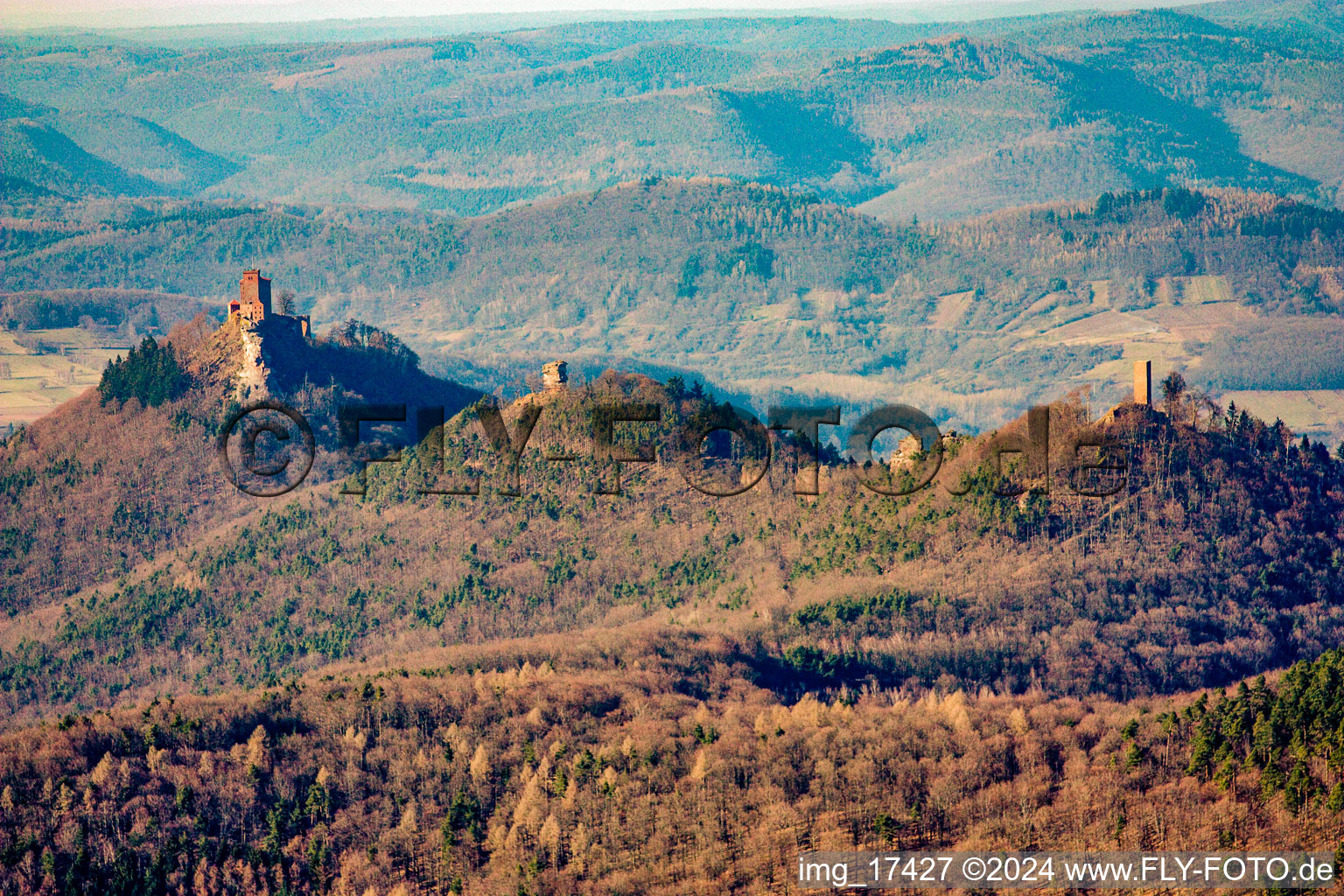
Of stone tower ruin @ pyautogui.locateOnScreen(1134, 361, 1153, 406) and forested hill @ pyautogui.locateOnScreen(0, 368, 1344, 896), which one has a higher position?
stone tower ruin @ pyautogui.locateOnScreen(1134, 361, 1153, 406)

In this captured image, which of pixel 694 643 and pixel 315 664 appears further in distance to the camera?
pixel 315 664

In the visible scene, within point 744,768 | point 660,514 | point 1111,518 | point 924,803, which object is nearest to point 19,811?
point 744,768

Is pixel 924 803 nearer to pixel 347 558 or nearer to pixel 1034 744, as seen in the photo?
pixel 1034 744

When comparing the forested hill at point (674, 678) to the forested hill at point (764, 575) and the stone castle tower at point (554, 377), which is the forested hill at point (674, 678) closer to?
the forested hill at point (764, 575)

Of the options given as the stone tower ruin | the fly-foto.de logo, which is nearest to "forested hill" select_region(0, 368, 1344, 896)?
the fly-foto.de logo

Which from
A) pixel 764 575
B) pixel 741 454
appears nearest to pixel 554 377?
pixel 741 454

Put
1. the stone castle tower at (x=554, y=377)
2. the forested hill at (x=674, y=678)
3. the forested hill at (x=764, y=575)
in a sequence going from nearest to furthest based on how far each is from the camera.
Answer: the forested hill at (x=674, y=678) < the forested hill at (x=764, y=575) < the stone castle tower at (x=554, y=377)

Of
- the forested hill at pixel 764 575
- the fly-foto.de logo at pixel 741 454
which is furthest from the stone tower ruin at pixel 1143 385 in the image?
the fly-foto.de logo at pixel 741 454

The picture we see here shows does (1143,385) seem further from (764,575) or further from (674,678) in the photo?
(674,678)

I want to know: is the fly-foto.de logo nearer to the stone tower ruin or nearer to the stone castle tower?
the stone castle tower

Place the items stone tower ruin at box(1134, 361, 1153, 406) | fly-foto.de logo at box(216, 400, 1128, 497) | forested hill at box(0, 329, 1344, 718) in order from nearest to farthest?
forested hill at box(0, 329, 1344, 718), fly-foto.de logo at box(216, 400, 1128, 497), stone tower ruin at box(1134, 361, 1153, 406)

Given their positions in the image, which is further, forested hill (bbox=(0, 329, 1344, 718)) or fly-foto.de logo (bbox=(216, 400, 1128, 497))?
fly-foto.de logo (bbox=(216, 400, 1128, 497))
